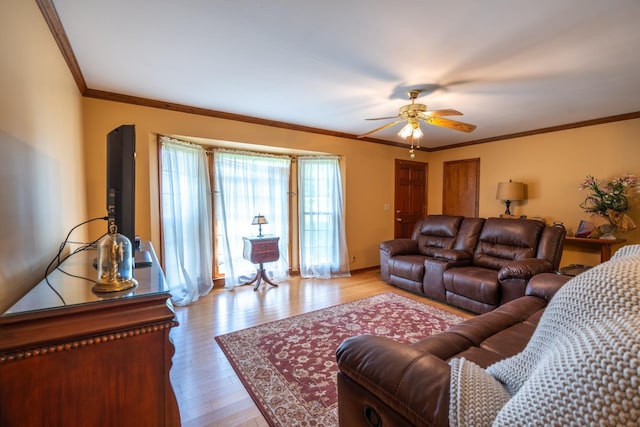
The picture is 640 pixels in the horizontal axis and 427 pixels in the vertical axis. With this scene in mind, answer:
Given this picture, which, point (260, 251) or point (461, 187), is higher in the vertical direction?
point (461, 187)

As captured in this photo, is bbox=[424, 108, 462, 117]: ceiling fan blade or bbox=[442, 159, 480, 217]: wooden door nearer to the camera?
bbox=[424, 108, 462, 117]: ceiling fan blade

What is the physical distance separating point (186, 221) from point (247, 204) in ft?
2.98

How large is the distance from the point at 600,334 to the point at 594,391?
0.11 metres

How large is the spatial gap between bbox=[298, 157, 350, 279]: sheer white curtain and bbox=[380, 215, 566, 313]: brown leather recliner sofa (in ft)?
2.67

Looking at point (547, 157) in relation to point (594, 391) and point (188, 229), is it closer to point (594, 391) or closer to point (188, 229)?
point (594, 391)

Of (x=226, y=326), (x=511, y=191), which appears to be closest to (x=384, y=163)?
(x=511, y=191)

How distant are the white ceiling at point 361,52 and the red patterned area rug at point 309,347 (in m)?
2.38

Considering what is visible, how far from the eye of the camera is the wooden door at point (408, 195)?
546 centimetres

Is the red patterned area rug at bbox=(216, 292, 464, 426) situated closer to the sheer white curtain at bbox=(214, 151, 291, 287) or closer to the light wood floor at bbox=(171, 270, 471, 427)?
the light wood floor at bbox=(171, 270, 471, 427)

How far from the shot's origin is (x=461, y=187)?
538 cm

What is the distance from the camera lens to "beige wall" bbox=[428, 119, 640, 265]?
140 inches

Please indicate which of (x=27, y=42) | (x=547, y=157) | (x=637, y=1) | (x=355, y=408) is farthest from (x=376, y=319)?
(x=547, y=157)

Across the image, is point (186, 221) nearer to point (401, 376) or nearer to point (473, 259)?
point (401, 376)

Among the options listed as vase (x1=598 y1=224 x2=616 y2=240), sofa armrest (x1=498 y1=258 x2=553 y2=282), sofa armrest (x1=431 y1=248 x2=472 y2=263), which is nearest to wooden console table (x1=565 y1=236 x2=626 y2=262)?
vase (x1=598 y1=224 x2=616 y2=240)
